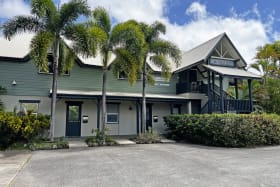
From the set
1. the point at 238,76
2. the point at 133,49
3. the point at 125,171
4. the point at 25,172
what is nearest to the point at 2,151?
the point at 25,172

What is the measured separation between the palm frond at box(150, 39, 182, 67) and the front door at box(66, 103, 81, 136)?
6623 millimetres

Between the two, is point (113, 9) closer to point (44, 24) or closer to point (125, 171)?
point (44, 24)

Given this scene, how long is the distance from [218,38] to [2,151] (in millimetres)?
16431

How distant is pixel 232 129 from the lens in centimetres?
1214

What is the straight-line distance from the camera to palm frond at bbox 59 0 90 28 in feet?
38.4

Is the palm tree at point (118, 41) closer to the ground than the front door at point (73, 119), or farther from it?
farther from it

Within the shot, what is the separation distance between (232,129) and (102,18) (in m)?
9.77

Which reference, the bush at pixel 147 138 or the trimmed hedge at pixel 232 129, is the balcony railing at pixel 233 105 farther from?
the bush at pixel 147 138

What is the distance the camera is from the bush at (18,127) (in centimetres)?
1066

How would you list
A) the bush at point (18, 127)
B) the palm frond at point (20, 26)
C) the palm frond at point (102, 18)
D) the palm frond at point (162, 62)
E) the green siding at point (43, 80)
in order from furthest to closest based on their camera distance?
the palm frond at point (162, 62) < the green siding at point (43, 80) < the palm frond at point (102, 18) < the palm frond at point (20, 26) < the bush at point (18, 127)

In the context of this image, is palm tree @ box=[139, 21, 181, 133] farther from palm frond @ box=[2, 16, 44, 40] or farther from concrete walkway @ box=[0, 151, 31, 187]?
concrete walkway @ box=[0, 151, 31, 187]

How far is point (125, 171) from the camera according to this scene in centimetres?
672

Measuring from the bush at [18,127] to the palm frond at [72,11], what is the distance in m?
5.33

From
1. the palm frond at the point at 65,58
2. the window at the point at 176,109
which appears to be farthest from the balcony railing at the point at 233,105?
the palm frond at the point at 65,58
